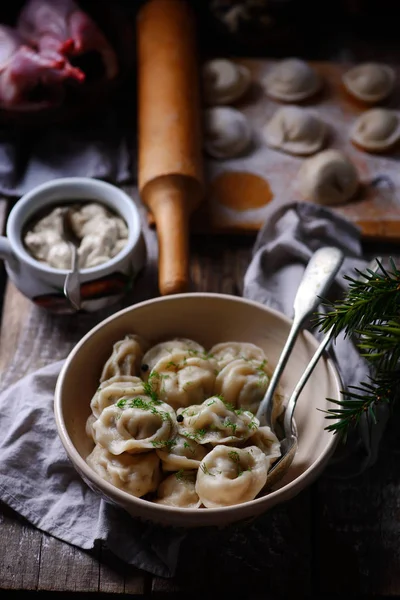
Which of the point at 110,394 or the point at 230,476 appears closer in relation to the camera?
the point at 230,476

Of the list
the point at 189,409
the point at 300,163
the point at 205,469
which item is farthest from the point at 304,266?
the point at 205,469

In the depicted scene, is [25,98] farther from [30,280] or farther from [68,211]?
[30,280]

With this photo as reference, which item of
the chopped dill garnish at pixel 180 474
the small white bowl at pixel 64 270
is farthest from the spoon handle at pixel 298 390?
the small white bowl at pixel 64 270

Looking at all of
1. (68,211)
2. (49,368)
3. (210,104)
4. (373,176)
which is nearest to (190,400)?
(49,368)

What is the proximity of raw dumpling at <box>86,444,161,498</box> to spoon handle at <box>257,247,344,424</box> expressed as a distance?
0.22 metres

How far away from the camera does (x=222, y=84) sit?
6.95ft

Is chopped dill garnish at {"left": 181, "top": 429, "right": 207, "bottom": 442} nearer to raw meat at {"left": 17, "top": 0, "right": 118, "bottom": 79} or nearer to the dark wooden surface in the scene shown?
the dark wooden surface

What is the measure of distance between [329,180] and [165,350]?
686mm

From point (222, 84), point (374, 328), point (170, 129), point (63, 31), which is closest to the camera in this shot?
point (374, 328)

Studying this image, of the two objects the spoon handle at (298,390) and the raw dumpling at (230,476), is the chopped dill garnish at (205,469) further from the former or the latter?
the spoon handle at (298,390)

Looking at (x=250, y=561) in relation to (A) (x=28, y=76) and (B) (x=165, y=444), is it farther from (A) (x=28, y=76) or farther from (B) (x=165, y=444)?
(A) (x=28, y=76)

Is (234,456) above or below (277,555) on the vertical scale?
above

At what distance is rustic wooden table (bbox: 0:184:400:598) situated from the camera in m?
1.31

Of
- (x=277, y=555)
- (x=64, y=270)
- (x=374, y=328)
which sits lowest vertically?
(x=277, y=555)
